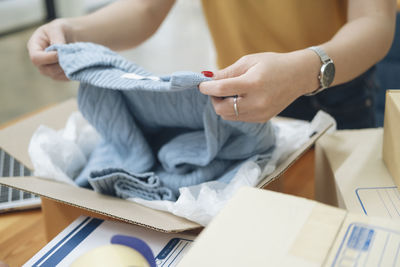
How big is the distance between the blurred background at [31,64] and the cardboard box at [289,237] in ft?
5.31

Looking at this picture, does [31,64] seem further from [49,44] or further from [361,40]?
[361,40]

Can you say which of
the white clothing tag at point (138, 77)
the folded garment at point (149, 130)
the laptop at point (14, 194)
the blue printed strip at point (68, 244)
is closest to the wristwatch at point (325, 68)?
the folded garment at point (149, 130)

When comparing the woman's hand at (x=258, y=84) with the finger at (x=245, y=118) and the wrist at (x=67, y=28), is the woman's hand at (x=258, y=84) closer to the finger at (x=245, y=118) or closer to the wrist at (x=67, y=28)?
the finger at (x=245, y=118)

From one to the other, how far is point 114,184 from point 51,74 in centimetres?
23

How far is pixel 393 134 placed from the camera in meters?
0.59

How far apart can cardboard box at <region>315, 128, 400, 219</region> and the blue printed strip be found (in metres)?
0.33

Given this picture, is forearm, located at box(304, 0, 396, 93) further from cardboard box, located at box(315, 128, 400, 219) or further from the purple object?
the purple object

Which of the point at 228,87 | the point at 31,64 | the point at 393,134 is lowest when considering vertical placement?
the point at 31,64

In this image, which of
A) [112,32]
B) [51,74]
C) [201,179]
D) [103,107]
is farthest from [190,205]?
[112,32]

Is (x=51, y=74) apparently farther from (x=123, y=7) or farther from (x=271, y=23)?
(x=271, y=23)

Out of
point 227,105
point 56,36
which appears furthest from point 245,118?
point 56,36

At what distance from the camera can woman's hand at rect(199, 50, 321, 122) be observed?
0.54 meters

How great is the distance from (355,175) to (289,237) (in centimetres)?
28

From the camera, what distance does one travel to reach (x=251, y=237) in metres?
0.39
